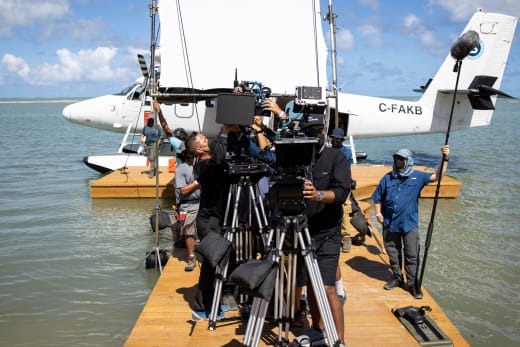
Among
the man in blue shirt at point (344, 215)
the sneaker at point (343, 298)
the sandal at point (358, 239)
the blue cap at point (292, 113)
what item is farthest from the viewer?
the sandal at point (358, 239)

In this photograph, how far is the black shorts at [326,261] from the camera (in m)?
3.59

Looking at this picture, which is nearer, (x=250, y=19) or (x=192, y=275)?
(x=192, y=275)

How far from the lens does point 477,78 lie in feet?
51.7

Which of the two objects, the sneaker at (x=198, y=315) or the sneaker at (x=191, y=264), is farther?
the sneaker at (x=191, y=264)

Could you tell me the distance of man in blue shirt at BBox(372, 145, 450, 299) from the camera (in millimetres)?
5305

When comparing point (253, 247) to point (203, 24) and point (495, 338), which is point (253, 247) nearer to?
point (495, 338)

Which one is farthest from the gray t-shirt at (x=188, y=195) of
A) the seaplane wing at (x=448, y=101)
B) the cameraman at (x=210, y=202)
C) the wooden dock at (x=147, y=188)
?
the seaplane wing at (x=448, y=101)

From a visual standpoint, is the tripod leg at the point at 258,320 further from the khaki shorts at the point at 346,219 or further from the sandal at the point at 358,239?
the sandal at the point at 358,239

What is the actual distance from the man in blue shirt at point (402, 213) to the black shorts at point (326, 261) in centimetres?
190

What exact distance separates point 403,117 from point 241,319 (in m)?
13.5

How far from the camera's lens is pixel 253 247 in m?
4.48

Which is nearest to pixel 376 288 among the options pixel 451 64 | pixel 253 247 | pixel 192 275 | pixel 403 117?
pixel 253 247

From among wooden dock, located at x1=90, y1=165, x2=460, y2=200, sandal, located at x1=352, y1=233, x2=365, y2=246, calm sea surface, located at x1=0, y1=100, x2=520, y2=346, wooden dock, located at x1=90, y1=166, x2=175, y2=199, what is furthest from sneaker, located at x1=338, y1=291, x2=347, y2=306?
wooden dock, located at x1=90, y1=166, x2=175, y2=199

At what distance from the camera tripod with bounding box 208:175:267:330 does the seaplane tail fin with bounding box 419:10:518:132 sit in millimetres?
12772
